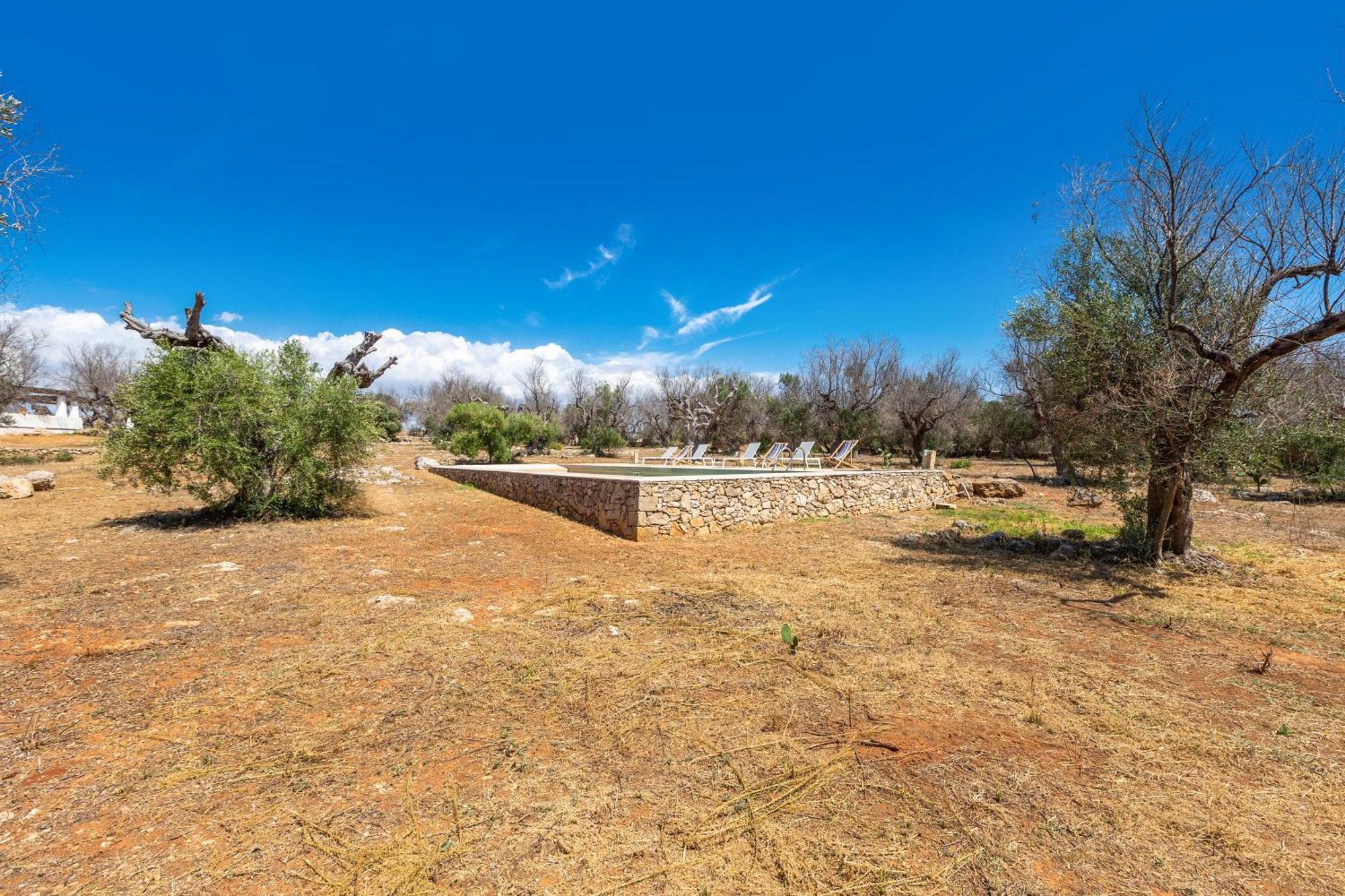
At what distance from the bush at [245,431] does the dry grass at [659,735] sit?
2.85m

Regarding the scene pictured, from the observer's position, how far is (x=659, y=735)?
9.69 feet

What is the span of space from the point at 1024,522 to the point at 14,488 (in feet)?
63.6

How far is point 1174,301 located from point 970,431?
91.4ft

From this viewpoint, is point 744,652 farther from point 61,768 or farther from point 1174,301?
point 1174,301

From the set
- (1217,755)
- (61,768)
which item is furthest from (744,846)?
(61,768)

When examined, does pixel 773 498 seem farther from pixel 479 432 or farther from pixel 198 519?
pixel 479 432

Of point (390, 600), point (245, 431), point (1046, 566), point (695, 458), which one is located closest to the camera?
point (390, 600)

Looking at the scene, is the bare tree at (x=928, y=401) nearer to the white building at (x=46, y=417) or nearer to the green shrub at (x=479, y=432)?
the green shrub at (x=479, y=432)

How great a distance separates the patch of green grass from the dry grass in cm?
314

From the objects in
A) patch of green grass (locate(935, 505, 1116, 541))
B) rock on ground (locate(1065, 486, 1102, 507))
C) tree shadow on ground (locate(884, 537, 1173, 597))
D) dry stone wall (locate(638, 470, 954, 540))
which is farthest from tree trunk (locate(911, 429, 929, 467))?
tree shadow on ground (locate(884, 537, 1173, 597))

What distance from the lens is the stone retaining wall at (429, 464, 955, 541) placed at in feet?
29.2

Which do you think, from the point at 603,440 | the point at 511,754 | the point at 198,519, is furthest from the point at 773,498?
the point at 603,440

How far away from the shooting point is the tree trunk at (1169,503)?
615 centimetres

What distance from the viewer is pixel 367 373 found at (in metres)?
13.6
